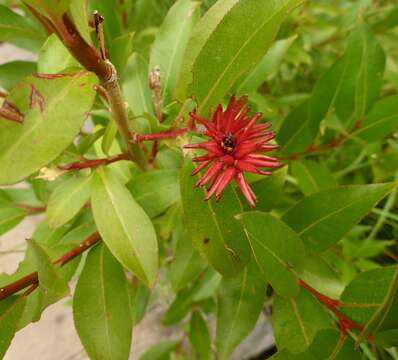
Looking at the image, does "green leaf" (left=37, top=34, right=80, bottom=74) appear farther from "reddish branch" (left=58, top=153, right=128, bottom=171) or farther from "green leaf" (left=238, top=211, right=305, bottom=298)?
"green leaf" (left=238, top=211, right=305, bottom=298)

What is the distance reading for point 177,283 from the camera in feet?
2.55

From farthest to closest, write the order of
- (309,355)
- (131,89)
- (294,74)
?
(294,74), (131,89), (309,355)

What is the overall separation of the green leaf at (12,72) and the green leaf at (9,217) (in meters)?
0.25

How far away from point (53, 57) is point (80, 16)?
0.27 m

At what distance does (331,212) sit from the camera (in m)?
0.62

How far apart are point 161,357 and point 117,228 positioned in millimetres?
674

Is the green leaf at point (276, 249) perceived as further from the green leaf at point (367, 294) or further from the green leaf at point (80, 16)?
the green leaf at point (80, 16)

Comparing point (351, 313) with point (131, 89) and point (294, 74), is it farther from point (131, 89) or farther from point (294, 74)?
point (294, 74)

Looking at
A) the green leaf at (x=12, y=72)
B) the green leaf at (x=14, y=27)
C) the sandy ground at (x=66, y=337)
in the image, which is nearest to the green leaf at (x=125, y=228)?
the green leaf at (x=14, y=27)

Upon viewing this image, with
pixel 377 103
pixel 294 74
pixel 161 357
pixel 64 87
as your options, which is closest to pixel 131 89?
pixel 64 87

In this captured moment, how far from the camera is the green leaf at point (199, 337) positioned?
106 cm

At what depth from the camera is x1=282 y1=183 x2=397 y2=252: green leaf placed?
583mm

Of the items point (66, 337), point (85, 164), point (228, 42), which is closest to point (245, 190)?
point (228, 42)

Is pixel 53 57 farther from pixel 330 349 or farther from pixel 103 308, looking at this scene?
pixel 330 349
